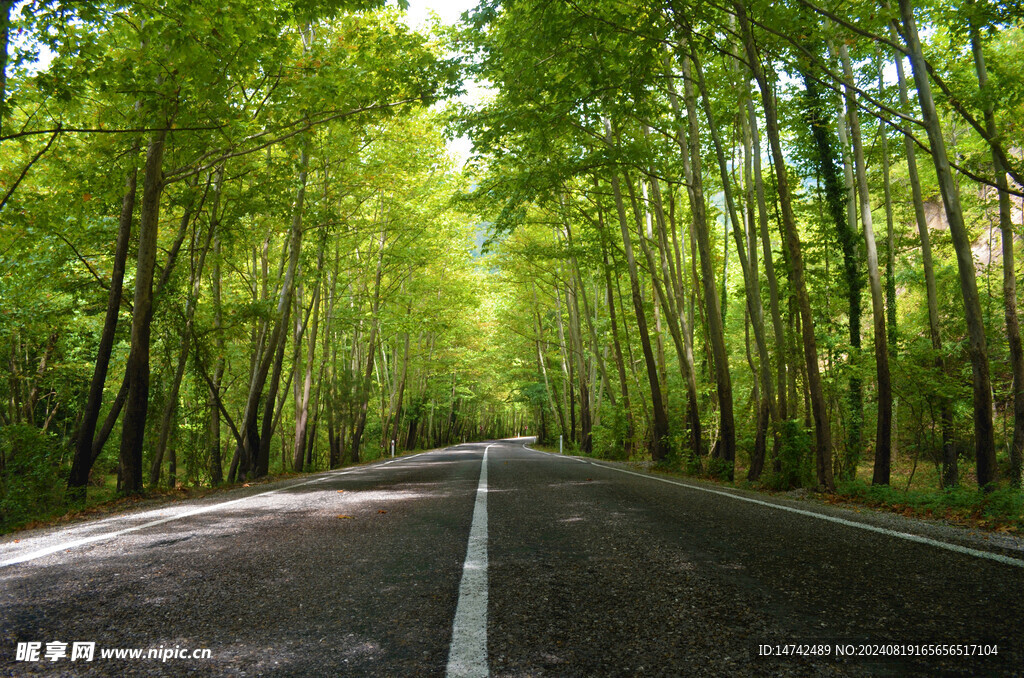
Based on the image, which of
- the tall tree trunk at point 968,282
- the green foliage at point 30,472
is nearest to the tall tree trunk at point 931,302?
the tall tree trunk at point 968,282

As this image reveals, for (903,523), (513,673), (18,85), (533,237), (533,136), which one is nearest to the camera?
(513,673)

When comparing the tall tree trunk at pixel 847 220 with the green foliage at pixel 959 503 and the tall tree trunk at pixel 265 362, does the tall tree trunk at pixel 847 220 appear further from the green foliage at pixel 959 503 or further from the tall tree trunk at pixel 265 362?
the tall tree trunk at pixel 265 362

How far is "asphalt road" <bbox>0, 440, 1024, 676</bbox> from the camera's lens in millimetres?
1949

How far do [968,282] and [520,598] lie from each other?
810 centimetres

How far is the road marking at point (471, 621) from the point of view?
1868mm

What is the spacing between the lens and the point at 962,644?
205 centimetres

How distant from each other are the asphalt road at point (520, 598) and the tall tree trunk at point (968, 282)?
3.70 meters

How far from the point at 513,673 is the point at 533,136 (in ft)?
40.8

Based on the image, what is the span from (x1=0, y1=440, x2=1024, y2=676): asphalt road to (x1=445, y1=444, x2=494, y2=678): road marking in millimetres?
12

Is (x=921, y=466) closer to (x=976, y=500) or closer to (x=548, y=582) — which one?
(x=976, y=500)

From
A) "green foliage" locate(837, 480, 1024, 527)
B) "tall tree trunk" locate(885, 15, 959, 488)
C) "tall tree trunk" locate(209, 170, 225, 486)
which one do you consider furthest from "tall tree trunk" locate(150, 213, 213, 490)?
"tall tree trunk" locate(885, 15, 959, 488)

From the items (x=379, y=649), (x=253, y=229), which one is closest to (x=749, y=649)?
(x=379, y=649)

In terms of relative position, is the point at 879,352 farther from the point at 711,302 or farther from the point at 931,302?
the point at 711,302

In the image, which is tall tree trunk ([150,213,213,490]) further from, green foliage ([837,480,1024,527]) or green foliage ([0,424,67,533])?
green foliage ([837,480,1024,527])
